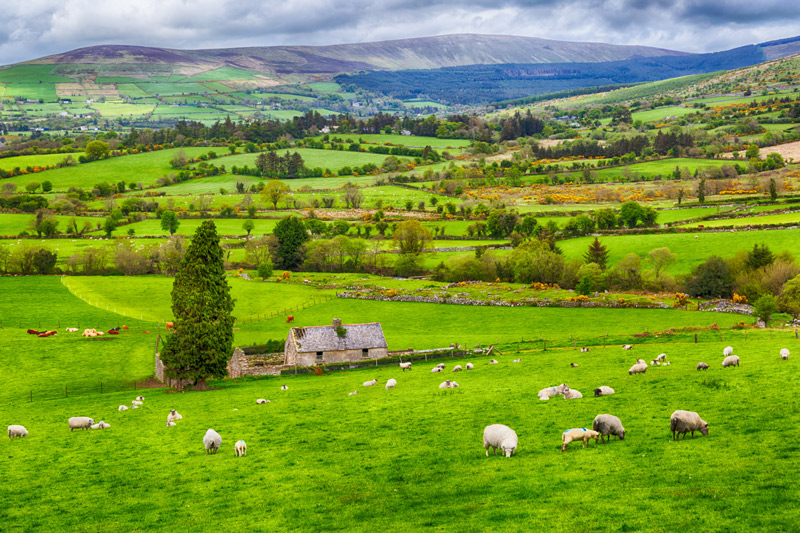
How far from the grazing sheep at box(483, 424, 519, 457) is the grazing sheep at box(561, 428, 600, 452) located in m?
1.73

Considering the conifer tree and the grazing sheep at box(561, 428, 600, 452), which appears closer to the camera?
the grazing sheep at box(561, 428, 600, 452)

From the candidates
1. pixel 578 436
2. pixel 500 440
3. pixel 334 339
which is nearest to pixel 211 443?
pixel 500 440

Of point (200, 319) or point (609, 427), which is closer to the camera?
point (609, 427)

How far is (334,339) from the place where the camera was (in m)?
60.0

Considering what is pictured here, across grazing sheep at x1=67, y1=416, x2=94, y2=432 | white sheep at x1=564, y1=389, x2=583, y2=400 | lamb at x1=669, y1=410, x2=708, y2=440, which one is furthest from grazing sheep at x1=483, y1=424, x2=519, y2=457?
grazing sheep at x1=67, y1=416, x2=94, y2=432

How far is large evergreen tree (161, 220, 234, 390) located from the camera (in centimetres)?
5066

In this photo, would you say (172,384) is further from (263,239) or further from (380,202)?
(380,202)

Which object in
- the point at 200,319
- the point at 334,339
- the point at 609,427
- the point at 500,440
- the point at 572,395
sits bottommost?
the point at 334,339

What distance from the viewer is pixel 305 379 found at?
51.9m

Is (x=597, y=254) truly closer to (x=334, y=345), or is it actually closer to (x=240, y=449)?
(x=334, y=345)

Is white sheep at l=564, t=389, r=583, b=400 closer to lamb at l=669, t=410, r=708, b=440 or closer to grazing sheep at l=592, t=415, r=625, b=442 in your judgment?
grazing sheep at l=592, t=415, r=625, b=442

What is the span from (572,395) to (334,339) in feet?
105

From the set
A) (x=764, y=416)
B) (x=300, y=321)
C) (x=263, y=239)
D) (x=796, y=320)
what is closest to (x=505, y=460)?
(x=764, y=416)

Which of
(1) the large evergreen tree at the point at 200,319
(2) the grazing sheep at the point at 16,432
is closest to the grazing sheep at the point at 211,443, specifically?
(2) the grazing sheep at the point at 16,432
